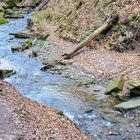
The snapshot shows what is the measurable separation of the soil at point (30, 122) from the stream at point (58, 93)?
0.55 meters

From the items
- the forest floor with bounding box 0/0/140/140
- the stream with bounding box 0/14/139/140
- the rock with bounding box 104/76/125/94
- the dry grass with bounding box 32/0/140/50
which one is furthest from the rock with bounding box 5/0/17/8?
the rock with bounding box 104/76/125/94

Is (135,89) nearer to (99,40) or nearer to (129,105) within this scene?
(129,105)

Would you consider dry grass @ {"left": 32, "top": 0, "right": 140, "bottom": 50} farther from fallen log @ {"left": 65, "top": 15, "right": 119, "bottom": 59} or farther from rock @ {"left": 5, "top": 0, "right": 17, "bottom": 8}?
rock @ {"left": 5, "top": 0, "right": 17, "bottom": 8}

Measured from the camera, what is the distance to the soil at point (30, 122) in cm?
883

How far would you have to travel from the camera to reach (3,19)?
91.6ft

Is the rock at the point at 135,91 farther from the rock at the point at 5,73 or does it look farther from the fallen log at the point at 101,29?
the fallen log at the point at 101,29

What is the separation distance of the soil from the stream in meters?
0.55

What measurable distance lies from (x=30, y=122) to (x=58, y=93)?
13.5ft

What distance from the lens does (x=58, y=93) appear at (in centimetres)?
1370

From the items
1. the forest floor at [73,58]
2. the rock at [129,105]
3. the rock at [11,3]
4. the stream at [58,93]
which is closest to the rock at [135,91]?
the rock at [129,105]

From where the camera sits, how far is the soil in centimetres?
883

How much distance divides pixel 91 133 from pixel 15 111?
2.16 metres

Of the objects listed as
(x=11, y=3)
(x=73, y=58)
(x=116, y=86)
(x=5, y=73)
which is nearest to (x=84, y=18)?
(x=73, y=58)

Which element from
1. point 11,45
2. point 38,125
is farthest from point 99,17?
point 38,125
